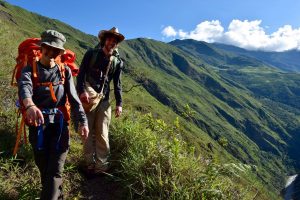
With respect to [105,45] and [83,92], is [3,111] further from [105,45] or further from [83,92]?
[105,45]

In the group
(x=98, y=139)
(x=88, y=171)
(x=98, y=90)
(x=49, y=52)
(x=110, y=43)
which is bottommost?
(x=88, y=171)

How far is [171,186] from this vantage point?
19.7 ft

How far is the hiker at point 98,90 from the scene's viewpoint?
24.5 ft

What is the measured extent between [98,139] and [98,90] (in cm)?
99

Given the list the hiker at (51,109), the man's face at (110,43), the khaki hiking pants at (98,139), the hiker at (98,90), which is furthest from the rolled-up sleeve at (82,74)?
the hiker at (51,109)

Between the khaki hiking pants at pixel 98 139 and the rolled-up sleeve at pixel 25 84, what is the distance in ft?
8.43

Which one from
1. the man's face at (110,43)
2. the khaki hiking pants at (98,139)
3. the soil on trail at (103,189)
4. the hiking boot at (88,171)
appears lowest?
the soil on trail at (103,189)

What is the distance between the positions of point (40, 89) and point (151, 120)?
15.4 feet

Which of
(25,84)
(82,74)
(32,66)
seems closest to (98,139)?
(82,74)

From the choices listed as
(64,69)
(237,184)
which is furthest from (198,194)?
(64,69)

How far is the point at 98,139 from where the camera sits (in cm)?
769

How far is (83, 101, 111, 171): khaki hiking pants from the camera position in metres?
7.48

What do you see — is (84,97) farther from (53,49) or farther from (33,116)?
(33,116)

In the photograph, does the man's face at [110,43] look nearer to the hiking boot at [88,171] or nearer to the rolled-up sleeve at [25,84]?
the hiking boot at [88,171]
